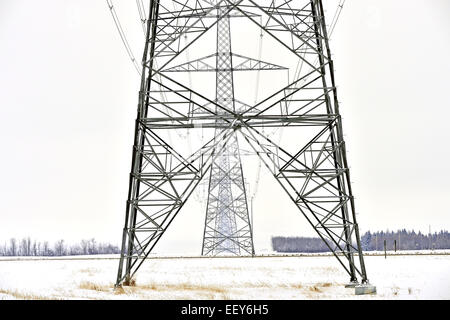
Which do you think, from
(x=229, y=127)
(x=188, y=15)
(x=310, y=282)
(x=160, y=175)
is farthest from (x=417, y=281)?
(x=188, y=15)

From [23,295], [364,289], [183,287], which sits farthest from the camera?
[183,287]

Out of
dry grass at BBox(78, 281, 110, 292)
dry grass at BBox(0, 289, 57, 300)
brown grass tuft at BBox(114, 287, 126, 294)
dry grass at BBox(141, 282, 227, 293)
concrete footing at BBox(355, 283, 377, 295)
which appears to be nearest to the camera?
dry grass at BBox(0, 289, 57, 300)

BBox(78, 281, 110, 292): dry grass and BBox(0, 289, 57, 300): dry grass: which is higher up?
BBox(0, 289, 57, 300): dry grass

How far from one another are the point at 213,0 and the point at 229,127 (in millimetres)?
9521

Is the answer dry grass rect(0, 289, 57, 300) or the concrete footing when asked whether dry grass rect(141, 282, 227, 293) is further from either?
the concrete footing

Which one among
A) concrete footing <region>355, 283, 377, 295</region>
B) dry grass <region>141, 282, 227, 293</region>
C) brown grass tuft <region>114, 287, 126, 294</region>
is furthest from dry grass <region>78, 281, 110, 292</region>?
concrete footing <region>355, 283, 377, 295</region>

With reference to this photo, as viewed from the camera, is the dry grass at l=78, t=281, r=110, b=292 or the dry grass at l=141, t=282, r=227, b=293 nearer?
the dry grass at l=141, t=282, r=227, b=293

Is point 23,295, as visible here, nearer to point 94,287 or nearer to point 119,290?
point 119,290

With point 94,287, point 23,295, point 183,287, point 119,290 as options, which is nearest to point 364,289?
point 183,287

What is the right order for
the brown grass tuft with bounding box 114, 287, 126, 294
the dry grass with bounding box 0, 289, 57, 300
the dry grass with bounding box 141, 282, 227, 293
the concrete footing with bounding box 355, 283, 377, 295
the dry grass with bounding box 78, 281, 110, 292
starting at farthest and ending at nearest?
1. the dry grass with bounding box 78, 281, 110, 292
2. the dry grass with bounding box 141, 282, 227, 293
3. the brown grass tuft with bounding box 114, 287, 126, 294
4. the concrete footing with bounding box 355, 283, 377, 295
5. the dry grass with bounding box 0, 289, 57, 300

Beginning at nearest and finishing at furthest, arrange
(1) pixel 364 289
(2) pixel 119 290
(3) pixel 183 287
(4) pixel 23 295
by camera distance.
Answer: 1. (4) pixel 23 295
2. (1) pixel 364 289
3. (2) pixel 119 290
4. (3) pixel 183 287

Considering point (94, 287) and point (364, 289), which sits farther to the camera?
point (94, 287)

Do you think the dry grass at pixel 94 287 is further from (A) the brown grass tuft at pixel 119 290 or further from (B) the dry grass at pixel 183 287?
(B) the dry grass at pixel 183 287
